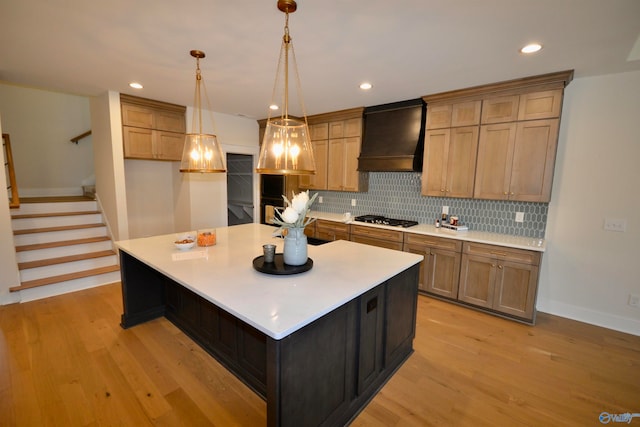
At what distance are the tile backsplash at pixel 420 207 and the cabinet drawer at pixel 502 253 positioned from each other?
53 centimetres

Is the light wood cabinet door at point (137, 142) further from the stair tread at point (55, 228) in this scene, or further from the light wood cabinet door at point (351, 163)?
the light wood cabinet door at point (351, 163)

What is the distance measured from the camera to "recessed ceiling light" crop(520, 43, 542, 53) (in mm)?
2148

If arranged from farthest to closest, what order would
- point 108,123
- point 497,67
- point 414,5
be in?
point 108,123
point 497,67
point 414,5

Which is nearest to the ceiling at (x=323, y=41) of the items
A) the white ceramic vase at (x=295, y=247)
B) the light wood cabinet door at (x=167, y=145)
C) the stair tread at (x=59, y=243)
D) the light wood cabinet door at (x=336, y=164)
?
the light wood cabinet door at (x=167, y=145)

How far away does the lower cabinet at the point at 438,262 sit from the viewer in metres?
3.25

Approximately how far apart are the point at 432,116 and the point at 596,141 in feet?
5.29

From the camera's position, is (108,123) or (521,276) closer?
(521,276)

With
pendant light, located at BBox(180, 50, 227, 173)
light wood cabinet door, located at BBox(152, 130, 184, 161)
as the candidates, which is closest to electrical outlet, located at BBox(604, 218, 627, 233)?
pendant light, located at BBox(180, 50, 227, 173)

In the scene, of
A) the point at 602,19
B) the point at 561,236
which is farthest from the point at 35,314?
the point at 561,236

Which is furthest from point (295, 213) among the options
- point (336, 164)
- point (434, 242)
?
point (336, 164)

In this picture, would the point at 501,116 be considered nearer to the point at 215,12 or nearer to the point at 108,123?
the point at 215,12

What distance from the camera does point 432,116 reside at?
11.5 ft

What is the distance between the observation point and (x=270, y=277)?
175 centimetres

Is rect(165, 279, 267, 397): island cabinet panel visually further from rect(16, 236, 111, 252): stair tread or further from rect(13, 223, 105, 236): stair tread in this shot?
rect(13, 223, 105, 236): stair tread
